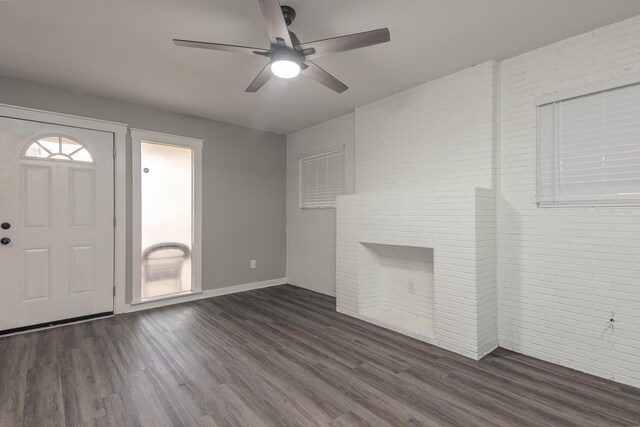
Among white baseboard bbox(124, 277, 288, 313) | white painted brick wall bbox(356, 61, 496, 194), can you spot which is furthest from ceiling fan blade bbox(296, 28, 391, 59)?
white baseboard bbox(124, 277, 288, 313)

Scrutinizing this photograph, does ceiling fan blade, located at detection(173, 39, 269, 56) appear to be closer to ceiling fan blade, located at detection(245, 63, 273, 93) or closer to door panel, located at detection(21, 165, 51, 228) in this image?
ceiling fan blade, located at detection(245, 63, 273, 93)

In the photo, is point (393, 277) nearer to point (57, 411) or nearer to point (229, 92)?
point (229, 92)

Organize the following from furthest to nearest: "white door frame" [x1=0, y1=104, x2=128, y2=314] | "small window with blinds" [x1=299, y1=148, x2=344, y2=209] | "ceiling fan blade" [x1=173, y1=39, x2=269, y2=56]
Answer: "small window with blinds" [x1=299, y1=148, x2=344, y2=209] → "white door frame" [x1=0, y1=104, x2=128, y2=314] → "ceiling fan blade" [x1=173, y1=39, x2=269, y2=56]

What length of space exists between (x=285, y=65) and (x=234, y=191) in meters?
3.03

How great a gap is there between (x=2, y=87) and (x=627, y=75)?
18.4 ft

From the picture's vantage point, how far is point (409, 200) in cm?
313

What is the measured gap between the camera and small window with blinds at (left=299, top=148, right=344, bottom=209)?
461 centimetres

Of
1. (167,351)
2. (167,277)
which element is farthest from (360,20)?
(167,277)

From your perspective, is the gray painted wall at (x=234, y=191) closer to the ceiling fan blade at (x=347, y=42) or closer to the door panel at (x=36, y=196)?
the door panel at (x=36, y=196)

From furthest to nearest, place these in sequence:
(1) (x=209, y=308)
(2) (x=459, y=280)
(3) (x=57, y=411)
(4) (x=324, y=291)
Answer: (4) (x=324, y=291), (1) (x=209, y=308), (2) (x=459, y=280), (3) (x=57, y=411)

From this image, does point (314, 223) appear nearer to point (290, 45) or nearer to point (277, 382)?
point (277, 382)

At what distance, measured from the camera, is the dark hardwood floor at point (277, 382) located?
190 centimetres

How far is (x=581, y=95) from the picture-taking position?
2.47 metres

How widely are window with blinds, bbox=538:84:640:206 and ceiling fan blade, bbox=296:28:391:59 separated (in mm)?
1743
